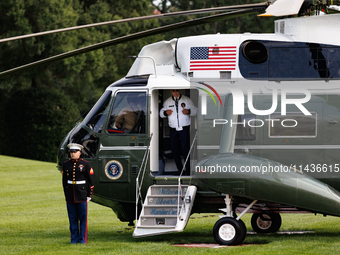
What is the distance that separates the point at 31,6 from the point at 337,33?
20.9 m

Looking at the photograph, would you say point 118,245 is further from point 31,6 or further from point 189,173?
point 31,6

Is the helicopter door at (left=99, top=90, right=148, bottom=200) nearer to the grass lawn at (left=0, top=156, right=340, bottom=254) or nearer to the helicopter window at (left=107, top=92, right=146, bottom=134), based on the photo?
the helicopter window at (left=107, top=92, right=146, bottom=134)

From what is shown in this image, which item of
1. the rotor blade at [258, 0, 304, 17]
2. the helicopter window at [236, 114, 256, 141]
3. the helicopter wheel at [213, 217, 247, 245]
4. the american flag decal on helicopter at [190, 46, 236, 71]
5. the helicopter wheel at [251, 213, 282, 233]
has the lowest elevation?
the helicopter wheel at [251, 213, 282, 233]

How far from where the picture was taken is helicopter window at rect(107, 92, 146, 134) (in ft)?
32.3

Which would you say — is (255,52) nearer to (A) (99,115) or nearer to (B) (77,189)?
(A) (99,115)

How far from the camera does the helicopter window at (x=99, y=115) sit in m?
10.0

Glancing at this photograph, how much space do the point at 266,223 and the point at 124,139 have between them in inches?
131

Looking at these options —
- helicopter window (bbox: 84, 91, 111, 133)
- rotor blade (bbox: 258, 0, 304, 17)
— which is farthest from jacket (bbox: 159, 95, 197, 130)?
rotor blade (bbox: 258, 0, 304, 17)

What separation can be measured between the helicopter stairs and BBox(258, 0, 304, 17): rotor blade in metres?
3.19

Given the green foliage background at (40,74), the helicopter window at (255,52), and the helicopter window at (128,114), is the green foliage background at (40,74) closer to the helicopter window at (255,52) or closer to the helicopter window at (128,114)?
the helicopter window at (128,114)

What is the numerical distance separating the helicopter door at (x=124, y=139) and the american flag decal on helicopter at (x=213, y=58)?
1.05 metres

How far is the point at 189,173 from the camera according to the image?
10039 mm

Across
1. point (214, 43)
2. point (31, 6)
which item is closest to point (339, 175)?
point (214, 43)

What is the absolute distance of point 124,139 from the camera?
983cm
